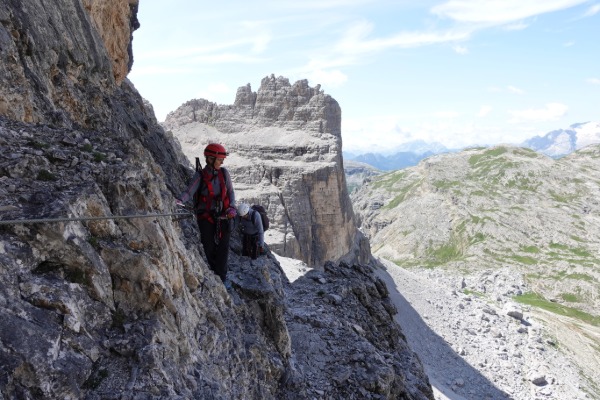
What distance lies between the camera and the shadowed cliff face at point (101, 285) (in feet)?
19.7

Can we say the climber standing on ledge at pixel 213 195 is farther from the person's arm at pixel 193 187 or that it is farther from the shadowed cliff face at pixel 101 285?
the shadowed cliff face at pixel 101 285

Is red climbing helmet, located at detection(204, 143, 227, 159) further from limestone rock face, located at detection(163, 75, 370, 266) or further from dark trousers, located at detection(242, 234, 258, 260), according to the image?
limestone rock face, located at detection(163, 75, 370, 266)

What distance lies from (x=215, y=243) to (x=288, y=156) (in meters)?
48.0

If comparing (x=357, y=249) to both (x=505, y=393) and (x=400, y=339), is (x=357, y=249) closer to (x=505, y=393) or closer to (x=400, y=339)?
(x=505, y=393)

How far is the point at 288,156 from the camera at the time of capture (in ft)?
195

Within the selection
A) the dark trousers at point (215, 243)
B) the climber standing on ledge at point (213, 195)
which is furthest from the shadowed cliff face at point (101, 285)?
the climber standing on ledge at point (213, 195)

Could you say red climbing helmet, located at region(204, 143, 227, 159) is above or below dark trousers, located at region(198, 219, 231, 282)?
above

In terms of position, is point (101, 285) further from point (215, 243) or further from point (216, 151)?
point (215, 243)

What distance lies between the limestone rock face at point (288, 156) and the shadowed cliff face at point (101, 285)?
38432 mm

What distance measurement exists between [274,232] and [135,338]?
152 feet

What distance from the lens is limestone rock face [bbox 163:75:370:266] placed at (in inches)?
2186

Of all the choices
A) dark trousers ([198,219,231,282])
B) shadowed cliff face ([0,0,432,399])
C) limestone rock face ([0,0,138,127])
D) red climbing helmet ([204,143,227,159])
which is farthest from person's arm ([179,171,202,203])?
limestone rock face ([0,0,138,127])

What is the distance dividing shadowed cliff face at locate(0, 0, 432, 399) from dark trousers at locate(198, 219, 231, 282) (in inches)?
20.2

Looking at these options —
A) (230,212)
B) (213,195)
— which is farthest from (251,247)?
(213,195)
